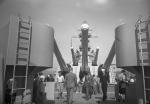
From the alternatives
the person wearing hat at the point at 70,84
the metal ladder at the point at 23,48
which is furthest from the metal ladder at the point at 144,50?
the metal ladder at the point at 23,48

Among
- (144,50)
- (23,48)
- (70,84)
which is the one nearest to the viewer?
(144,50)

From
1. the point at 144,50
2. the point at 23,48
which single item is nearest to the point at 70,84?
the point at 23,48

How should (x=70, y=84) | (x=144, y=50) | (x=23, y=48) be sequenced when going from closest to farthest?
(x=144, y=50)
(x=23, y=48)
(x=70, y=84)

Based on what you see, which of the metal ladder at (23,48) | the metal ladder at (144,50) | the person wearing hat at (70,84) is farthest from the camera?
the person wearing hat at (70,84)

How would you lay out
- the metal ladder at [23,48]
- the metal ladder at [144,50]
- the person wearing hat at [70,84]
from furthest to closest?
the person wearing hat at [70,84]
the metal ladder at [23,48]
the metal ladder at [144,50]

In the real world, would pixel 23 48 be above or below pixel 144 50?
above

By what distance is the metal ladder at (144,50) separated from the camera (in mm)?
6405

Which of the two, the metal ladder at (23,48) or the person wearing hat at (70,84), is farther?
the person wearing hat at (70,84)

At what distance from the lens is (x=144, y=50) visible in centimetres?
652

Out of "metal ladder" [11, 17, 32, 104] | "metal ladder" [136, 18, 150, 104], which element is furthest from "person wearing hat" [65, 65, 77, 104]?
"metal ladder" [136, 18, 150, 104]

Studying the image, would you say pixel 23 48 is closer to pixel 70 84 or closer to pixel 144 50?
pixel 70 84

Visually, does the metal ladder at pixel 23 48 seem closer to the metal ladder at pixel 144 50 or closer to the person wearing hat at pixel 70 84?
the person wearing hat at pixel 70 84

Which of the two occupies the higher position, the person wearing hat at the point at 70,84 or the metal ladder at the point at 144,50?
the metal ladder at the point at 144,50

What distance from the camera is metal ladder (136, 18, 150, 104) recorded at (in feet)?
21.0
